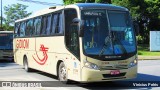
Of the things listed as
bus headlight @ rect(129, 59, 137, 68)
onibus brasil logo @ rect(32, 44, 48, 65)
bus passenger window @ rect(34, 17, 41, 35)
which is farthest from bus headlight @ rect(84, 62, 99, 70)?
bus passenger window @ rect(34, 17, 41, 35)

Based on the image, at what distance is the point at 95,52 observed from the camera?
41.3 ft

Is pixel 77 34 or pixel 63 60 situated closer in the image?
pixel 77 34

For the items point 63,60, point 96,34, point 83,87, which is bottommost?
point 83,87

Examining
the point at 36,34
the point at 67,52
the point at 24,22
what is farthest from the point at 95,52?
the point at 24,22

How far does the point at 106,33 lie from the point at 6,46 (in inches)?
693

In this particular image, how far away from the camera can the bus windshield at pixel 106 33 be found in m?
12.7

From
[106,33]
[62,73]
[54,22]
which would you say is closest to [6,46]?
[54,22]

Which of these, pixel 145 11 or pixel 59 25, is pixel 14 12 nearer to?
pixel 145 11

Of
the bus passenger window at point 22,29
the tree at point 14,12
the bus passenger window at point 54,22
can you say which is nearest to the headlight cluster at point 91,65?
the bus passenger window at point 54,22

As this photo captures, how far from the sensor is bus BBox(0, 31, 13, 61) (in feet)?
95.5

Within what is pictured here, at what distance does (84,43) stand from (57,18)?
9.65 ft

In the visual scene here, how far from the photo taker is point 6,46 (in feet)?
96.0

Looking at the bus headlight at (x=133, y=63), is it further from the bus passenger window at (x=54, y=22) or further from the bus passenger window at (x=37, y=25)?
the bus passenger window at (x=37, y=25)

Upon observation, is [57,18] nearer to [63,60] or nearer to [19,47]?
[63,60]
